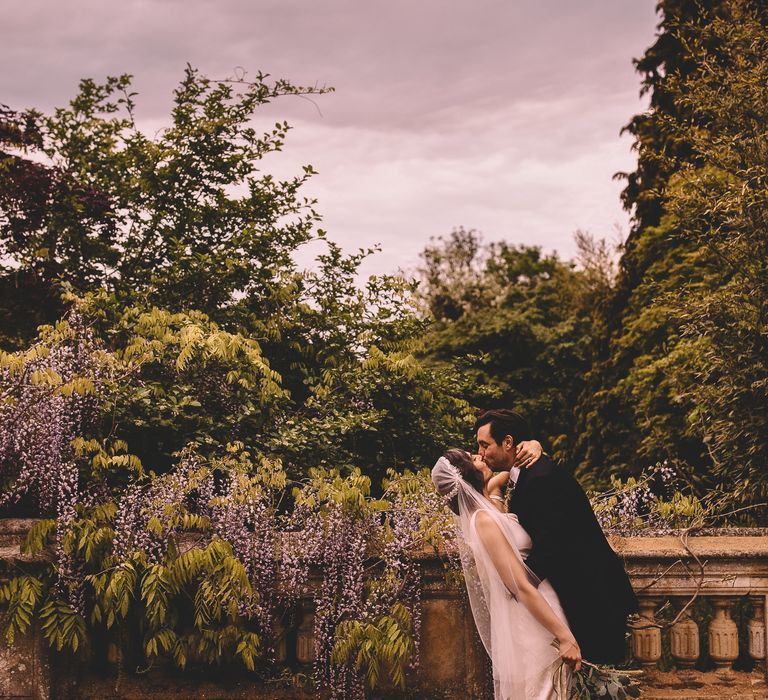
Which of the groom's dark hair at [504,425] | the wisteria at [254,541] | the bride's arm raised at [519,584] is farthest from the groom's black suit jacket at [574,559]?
the wisteria at [254,541]

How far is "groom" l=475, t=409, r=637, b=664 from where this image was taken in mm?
3703

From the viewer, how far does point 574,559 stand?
3723 millimetres

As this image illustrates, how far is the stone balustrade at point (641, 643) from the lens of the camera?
4641mm


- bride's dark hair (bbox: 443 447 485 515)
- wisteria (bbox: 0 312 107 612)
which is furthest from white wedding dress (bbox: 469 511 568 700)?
wisteria (bbox: 0 312 107 612)

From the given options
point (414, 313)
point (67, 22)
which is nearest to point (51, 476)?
point (414, 313)

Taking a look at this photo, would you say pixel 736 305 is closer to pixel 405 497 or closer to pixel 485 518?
pixel 405 497

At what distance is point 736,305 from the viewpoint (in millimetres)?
7242

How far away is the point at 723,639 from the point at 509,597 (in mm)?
1663

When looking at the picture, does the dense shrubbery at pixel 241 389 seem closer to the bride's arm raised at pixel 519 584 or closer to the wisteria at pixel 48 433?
the wisteria at pixel 48 433

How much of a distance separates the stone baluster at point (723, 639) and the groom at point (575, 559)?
121 centimetres

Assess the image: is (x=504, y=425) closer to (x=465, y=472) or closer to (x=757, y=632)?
(x=465, y=472)

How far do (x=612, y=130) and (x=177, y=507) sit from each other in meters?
16.9

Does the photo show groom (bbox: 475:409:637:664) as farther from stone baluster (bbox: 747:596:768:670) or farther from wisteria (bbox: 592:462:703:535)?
wisteria (bbox: 592:462:703:535)

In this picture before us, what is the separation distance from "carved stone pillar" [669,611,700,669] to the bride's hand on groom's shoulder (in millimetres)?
1597
